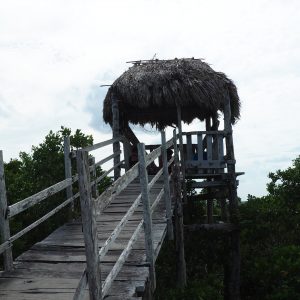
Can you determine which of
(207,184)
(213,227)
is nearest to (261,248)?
(213,227)

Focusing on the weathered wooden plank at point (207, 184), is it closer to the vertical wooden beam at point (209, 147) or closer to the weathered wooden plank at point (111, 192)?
the vertical wooden beam at point (209, 147)

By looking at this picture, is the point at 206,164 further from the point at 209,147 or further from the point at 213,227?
the point at 213,227

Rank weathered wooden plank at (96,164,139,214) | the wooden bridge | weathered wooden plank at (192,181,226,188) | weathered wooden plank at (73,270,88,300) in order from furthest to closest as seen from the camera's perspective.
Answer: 1. weathered wooden plank at (192,181,226,188)
2. weathered wooden plank at (96,164,139,214)
3. the wooden bridge
4. weathered wooden plank at (73,270,88,300)

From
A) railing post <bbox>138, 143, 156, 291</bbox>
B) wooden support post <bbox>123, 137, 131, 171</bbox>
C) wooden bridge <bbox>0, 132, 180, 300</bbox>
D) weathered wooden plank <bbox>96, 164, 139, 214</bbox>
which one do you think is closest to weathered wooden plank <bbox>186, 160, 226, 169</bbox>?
wooden support post <bbox>123, 137, 131, 171</bbox>

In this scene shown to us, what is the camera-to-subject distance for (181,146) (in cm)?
888

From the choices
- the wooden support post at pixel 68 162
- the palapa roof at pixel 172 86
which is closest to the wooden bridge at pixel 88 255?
the wooden support post at pixel 68 162

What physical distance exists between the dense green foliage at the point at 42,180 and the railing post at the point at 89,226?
5.27 meters

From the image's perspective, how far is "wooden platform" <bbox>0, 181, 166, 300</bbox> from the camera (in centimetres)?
354

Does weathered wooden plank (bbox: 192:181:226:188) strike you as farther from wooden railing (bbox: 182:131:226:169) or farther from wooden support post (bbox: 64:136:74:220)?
wooden support post (bbox: 64:136:74:220)

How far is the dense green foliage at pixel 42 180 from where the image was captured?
8.20m

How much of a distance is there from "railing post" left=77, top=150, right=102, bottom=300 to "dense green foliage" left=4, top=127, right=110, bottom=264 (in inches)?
208

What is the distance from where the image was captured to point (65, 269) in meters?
4.13

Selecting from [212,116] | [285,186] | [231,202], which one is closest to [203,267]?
[231,202]

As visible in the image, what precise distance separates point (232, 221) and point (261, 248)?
5.03 ft
